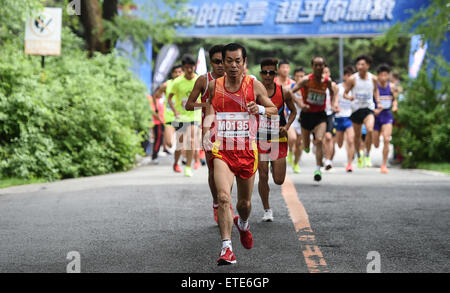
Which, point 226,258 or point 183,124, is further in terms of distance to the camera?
point 183,124

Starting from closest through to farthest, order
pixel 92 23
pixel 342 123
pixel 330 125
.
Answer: pixel 330 125, pixel 342 123, pixel 92 23

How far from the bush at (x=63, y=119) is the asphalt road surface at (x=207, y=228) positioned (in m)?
1.06

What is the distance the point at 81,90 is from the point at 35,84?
195 centimetres

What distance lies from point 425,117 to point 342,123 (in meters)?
1.79

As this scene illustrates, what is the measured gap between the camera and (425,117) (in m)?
16.8

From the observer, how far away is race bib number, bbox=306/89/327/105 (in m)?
12.3

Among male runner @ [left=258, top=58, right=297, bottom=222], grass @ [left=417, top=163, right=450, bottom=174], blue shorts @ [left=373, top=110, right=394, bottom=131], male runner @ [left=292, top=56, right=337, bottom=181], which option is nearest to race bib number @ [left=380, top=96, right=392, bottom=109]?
blue shorts @ [left=373, top=110, right=394, bottom=131]

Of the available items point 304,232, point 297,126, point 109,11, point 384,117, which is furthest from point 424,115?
point 304,232

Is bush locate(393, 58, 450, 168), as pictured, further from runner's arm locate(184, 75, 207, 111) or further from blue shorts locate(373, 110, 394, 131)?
runner's arm locate(184, 75, 207, 111)

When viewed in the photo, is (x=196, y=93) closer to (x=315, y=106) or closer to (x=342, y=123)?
(x=315, y=106)

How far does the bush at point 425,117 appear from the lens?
55.0 ft

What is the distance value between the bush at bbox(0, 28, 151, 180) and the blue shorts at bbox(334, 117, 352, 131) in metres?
4.37

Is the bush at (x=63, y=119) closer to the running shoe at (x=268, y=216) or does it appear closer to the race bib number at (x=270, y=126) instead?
the race bib number at (x=270, y=126)
